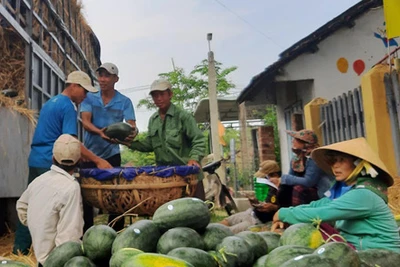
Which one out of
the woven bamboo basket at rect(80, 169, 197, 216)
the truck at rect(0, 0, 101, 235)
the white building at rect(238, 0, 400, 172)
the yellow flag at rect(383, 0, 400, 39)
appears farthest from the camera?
the white building at rect(238, 0, 400, 172)

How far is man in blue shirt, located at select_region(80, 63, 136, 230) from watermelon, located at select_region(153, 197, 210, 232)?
2315 millimetres

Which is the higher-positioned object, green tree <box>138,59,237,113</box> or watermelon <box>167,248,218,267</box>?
green tree <box>138,59,237,113</box>

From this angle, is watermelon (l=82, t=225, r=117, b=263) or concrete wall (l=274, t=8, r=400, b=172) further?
concrete wall (l=274, t=8, r=400, b=172)

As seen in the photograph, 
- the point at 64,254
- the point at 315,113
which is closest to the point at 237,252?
the point at 64,254

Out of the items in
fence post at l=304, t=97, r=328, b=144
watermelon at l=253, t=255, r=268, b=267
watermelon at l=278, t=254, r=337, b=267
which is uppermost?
fence post at l=304, t=97, r=328, b=144

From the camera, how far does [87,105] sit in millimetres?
4379

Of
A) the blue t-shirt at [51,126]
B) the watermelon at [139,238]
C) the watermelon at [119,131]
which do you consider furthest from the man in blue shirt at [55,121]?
the watermelon at [139,238]

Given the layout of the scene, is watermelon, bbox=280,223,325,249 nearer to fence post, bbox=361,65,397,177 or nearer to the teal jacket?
the teal jacket

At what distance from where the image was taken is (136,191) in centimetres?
314

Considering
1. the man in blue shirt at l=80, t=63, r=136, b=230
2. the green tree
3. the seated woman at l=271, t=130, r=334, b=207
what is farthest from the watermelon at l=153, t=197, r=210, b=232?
the green tree

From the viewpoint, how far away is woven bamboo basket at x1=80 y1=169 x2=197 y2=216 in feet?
10.3

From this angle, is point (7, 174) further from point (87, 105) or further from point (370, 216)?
point (370, 216)

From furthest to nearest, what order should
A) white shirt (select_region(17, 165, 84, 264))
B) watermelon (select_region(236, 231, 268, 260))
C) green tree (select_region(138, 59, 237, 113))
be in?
green tree (select_region(138, 59, 237, 113)) < white shirt (select_region(17, 165, 84, 264)) < watermelon (select_region(236, 231, 268, 260))

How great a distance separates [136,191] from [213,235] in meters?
1.23
